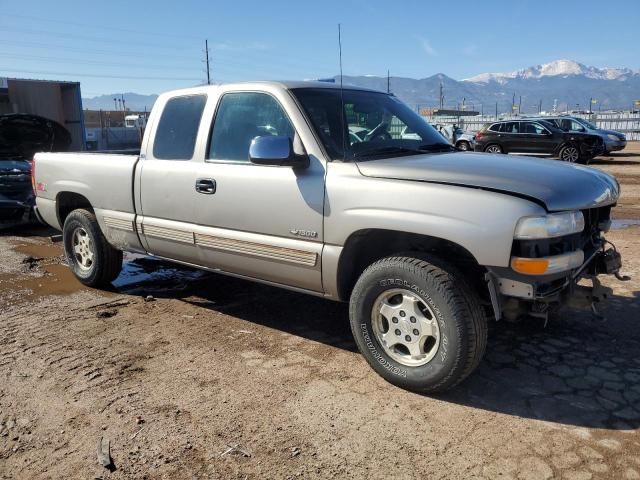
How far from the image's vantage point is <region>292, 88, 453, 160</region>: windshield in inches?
147

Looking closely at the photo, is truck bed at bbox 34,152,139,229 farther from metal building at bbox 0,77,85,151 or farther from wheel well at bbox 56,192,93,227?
metal building at bbox 0,77,85,151

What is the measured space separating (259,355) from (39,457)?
5.03 feet

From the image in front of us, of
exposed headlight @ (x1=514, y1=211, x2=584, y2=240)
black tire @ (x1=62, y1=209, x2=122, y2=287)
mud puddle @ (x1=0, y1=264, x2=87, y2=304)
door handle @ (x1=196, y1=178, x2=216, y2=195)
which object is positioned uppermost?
door handle @ (x1=196, y1=178, x2=216, y2=195)

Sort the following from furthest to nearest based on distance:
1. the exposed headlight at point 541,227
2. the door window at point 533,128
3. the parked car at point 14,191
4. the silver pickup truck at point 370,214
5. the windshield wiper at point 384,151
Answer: the door window at point 533,128
the parked car at point 14,191
the windshield wiper at point 384,151
the silver pickup truck at point 370,214
the exposed headlight at point 541,227

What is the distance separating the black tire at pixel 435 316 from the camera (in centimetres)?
304

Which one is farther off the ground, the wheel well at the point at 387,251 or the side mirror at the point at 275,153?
the side mirror at the point at 275,153

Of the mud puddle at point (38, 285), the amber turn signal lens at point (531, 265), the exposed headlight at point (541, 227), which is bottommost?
the mud puddle at point (38, 285)

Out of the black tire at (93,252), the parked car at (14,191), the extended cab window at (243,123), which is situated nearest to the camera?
the extended cab window at (243,123)

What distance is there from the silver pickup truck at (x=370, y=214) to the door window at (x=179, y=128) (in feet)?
0.05

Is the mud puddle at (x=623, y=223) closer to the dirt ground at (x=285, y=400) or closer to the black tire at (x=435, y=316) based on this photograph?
the dirt ground at (x=285, y=400)

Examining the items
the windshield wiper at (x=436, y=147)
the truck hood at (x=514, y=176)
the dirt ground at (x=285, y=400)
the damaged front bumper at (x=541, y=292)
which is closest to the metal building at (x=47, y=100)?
the dirt ground at (x=285, y=400)

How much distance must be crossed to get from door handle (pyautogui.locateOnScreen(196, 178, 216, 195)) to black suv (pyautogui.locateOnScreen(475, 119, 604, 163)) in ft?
58.3

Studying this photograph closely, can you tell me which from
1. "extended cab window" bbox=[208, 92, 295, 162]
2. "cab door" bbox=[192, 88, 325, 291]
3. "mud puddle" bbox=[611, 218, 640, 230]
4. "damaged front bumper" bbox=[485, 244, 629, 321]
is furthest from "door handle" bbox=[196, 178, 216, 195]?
"mud puddle" bbox=[611, 218, 640, 230]

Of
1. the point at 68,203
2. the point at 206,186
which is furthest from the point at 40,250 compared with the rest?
the point at 206,186
